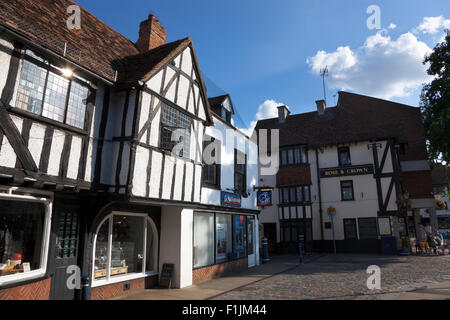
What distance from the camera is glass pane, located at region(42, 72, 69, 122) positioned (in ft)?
21.2

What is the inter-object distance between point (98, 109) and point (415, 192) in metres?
27.0

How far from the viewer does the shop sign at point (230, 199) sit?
1271 centimetres

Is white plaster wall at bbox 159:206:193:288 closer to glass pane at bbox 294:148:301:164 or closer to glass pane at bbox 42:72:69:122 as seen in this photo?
glass pane at bbox 42:72:69:122

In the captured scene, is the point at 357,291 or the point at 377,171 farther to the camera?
the point at 377,171

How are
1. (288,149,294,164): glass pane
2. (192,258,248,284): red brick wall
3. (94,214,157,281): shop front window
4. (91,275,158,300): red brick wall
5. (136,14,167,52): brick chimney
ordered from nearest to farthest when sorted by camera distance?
(91,275,158,300): red brick wall → (94,214,157,281): shop front window → (192,258,248,284): red brick wall → (136,14,167,52): brick chimney → (288,149,294,164): glass pane

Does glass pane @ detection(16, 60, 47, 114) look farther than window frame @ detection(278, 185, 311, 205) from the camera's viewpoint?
No

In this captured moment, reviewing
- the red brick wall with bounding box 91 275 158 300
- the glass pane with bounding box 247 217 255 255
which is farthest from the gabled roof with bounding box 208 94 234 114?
the red brick wall with bounding box 91 275 158 300

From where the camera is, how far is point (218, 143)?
42.9 feet

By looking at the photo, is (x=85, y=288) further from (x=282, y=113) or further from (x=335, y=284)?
(x=282, y=113)

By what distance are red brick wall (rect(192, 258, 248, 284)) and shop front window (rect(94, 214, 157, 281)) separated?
5.48 feet

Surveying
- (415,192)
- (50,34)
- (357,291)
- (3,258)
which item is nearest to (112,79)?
(50,34)

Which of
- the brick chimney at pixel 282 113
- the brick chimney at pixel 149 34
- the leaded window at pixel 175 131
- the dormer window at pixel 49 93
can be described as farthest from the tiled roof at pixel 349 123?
the dormer window at pixel 49 93
